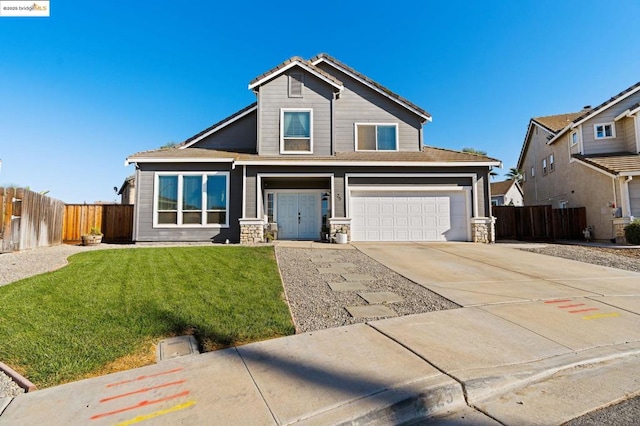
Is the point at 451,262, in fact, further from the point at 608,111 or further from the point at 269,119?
the point at 608,111

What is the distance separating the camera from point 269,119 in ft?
44.7

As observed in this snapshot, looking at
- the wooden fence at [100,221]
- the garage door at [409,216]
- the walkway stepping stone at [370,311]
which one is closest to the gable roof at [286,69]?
the garage door at [409,216]

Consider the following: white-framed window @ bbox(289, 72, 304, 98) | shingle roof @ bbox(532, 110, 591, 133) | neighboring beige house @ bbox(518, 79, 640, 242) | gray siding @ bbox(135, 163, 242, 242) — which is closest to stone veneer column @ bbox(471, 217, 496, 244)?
neighboring beige house @ bbox(518, 79, 640, 242)

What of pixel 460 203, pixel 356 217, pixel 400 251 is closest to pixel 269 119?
pixel 356 217

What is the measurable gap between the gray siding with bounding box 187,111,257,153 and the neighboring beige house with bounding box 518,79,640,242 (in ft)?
52.6

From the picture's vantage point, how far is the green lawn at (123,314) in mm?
3324

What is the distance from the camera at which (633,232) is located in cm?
1267

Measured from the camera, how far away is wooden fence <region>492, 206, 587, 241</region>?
1614 centimetres

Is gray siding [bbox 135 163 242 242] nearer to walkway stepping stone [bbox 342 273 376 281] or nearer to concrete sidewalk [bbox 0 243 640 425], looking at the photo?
walkway stepping stone [bbox 342 273 376 281]

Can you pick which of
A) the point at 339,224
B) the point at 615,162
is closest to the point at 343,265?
the point at 339,224

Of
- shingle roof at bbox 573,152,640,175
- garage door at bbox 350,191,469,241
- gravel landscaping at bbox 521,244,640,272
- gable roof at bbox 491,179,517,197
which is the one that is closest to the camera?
gravel landscaping at bbox 521,244,640,272

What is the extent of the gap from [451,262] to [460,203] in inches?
223

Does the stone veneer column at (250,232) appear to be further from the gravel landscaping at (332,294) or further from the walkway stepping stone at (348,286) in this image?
the walkway stepping stone at (348,286)

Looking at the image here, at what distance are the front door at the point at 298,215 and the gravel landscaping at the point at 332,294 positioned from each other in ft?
19.0
